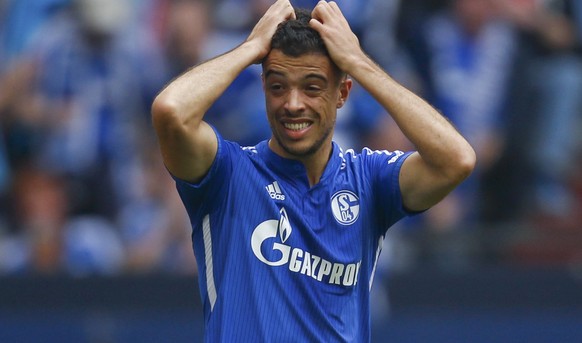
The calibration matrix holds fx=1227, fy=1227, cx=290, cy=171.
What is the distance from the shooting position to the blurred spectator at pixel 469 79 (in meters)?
9.33

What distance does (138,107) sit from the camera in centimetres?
915

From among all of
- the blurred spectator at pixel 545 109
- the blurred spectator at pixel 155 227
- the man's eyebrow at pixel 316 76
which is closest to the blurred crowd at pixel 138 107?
the blurred spectator at pixel 155 227

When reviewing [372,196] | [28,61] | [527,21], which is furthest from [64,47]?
[372,196]

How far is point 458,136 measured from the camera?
456cm

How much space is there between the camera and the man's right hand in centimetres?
447

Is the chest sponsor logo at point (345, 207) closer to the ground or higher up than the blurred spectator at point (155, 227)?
closer to the ground

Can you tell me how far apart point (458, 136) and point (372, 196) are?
0.39 meters

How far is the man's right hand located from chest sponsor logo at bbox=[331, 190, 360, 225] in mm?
586

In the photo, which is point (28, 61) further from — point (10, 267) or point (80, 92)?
point (10, 267)

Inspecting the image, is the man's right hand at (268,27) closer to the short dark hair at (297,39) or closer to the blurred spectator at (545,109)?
the short dark hair at (297,39)

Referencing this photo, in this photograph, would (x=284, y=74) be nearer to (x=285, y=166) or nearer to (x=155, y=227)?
(x=285, y=166)

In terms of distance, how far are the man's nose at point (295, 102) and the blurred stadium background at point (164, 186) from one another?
14.0 ft

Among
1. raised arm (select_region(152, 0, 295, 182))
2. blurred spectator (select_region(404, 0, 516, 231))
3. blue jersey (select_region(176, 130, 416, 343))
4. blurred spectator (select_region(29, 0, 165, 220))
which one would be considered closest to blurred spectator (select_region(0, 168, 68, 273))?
blurred spectator (select_region(29, 0, 165, 220))

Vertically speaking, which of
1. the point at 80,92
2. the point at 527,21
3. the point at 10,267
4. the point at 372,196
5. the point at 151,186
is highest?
the point at 527,21
